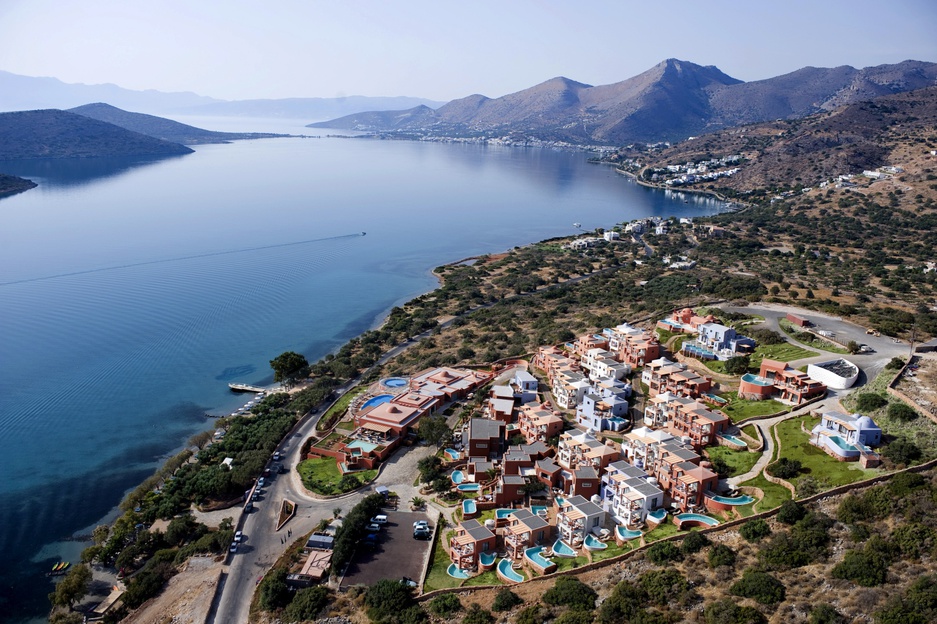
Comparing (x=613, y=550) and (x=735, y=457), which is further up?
(x=735, y=457)

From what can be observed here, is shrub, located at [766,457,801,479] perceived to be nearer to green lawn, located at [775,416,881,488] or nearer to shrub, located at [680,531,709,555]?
green lawn, located at [775,416,881,488]

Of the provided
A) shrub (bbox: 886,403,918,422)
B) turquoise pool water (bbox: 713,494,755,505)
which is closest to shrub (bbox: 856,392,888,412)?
shrub (bbox: 886,403,918,422)

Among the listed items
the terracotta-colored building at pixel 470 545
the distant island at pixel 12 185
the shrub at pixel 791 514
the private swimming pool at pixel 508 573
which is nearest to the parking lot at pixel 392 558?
the terracotta-colored building at pixel 470 545

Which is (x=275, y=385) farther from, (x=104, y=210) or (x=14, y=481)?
(x=104, y=210)

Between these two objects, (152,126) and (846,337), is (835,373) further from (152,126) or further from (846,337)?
(152,126)

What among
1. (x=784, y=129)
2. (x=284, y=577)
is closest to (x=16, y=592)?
(x=284, y=577)

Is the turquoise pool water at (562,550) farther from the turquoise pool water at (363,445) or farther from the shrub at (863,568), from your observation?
the turquoise pool water at (363,445)

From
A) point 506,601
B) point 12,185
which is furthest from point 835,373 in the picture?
point 12,185

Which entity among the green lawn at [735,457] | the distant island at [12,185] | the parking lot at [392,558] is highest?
the distant island at [12,185]
